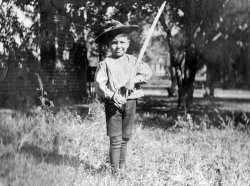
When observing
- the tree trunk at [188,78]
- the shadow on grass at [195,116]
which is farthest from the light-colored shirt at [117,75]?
the tree trunk at [188,78]

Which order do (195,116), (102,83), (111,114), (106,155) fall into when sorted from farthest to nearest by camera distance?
(195,116), (106,155), (111,114), (102,83)

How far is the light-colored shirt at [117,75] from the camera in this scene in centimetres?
377

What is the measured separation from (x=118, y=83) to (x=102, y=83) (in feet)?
0.53

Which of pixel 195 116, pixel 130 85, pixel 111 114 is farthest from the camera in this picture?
pixel 195 116

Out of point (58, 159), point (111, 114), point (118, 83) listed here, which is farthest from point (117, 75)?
point (58, 159)

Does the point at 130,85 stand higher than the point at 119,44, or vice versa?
the point at 119,44

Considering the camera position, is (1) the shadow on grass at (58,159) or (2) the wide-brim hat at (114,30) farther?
(1) the shadow on grass at (58,159)

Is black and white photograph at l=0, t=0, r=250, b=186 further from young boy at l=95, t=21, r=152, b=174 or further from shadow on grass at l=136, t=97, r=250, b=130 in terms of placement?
shadow on grass at l=136, t=97, r=250, b=130

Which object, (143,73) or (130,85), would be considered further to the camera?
(143,73)

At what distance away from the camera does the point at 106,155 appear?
485 centimetres

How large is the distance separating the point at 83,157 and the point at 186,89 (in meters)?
7.14

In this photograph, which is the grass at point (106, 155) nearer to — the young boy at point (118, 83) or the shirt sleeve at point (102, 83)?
the young boy at point (118, 83)

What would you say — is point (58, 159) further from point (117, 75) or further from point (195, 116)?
point (195, 116)

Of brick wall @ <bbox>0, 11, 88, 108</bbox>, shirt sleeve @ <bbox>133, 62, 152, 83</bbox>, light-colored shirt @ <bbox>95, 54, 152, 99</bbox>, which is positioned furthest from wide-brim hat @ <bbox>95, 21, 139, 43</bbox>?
brick wall @ <bbox>0, 11, 88, 108</bbox>
